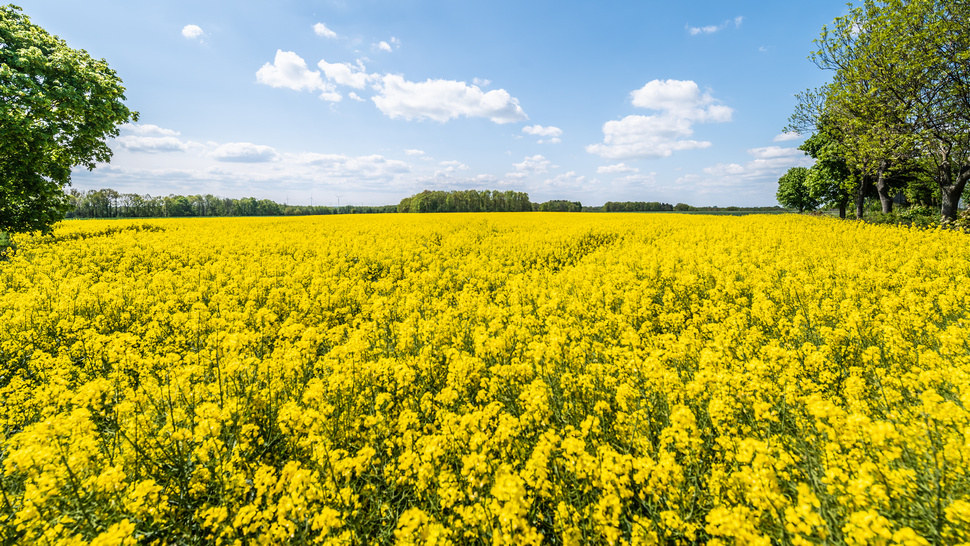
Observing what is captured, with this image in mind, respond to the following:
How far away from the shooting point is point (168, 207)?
9125cm

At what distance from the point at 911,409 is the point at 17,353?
12.8m

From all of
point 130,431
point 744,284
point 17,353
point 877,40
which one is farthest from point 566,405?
point 877,40

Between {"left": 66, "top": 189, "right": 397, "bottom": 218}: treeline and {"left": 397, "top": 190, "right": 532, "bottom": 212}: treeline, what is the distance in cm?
1470

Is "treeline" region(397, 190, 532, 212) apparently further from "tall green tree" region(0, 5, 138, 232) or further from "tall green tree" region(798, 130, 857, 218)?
"tall green tree" region(0, 5, 138, 232)

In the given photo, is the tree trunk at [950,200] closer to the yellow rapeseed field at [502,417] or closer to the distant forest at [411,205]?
the yellow rapeseed field at [502,417]

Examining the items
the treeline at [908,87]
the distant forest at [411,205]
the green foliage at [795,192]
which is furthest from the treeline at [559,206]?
the treeline at [908,87]

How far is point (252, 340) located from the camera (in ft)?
18.3

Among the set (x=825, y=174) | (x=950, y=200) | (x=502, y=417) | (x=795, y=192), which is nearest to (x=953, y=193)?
(x=950, y=200)

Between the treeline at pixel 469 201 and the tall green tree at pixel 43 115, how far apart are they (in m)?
67.0

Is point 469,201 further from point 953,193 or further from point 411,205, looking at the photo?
point 953,193

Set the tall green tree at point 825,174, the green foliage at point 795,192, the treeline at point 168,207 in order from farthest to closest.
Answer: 1. the treeline at point 168,207
2. the green foliage at point 795,192
3. the tall green tree at point 825,174

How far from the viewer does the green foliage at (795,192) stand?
46438 millimetres

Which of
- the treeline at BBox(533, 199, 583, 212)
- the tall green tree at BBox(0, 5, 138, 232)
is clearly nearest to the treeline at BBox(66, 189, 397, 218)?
the treeline at BBox(533, 199, 583, 212)

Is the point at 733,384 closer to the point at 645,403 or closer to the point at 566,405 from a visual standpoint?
the point at 645,403
